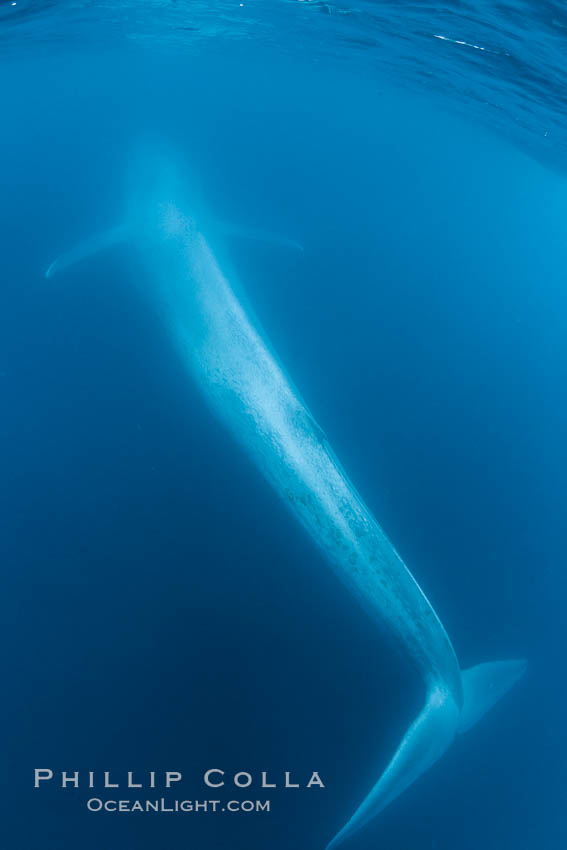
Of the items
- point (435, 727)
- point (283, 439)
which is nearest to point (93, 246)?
point (283, 439)

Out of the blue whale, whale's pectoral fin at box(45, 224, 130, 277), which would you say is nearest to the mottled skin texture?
the blue whale

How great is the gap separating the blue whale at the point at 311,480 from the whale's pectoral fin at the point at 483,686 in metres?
0.01

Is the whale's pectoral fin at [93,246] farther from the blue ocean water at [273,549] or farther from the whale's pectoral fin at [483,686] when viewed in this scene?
the whale's pectoral fin at [483,686]

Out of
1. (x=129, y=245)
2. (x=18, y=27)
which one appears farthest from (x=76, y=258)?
(x=18, y=27)

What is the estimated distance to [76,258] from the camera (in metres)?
10.5

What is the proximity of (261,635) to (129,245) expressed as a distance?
854cm

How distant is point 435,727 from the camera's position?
5215 millimetres

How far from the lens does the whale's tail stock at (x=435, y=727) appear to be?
475 centimetres

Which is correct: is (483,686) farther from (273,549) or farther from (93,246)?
(93,246)

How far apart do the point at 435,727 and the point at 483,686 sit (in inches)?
29.7

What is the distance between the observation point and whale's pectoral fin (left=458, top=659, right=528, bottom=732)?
5.44 meters

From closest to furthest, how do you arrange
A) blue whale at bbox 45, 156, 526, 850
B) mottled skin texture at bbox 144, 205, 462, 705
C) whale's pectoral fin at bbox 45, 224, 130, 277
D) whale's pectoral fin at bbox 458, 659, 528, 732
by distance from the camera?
blue whale at bbox 45, 156, 526, 850 → whale's pectoral fin at bbox 458, 659, 528, 732 → mottled skin texture at bbox 144, 205, 462, 705 → whale's pectoral fin at bbox 45, 224, 130, 277

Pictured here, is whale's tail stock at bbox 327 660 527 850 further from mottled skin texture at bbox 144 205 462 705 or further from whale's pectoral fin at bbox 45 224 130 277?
whale's pectoral fin at bbox 45 224 130 277

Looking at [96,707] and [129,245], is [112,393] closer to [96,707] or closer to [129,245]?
[129,245]
